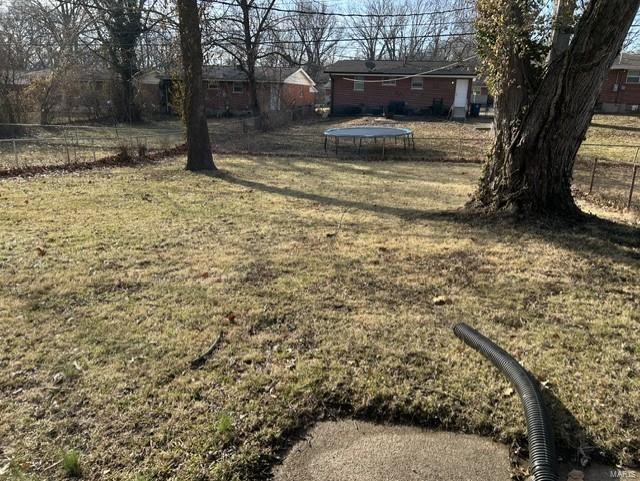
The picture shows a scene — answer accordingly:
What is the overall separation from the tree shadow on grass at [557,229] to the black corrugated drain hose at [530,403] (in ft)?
9.23

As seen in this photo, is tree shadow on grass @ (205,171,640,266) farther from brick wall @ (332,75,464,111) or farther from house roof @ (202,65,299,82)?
house roof @ (202,65,299,82)

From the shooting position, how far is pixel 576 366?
2.99 m

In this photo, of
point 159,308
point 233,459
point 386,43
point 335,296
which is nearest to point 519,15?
point 335,296

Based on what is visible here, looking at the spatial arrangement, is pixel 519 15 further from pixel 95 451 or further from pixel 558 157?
pixel 95 451

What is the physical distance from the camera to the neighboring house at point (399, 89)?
31.0 meters

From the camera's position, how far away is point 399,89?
1264 inches

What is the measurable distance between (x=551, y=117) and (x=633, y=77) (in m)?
31.1

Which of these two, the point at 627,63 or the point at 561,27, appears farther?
the point at 627,63

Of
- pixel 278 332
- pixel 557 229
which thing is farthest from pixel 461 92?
pixel 278 332

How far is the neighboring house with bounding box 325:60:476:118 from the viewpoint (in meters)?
31.0

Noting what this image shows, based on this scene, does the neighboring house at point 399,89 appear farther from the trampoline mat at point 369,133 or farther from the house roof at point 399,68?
the trampoline mat at point 369,133

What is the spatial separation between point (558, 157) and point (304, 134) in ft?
57.4

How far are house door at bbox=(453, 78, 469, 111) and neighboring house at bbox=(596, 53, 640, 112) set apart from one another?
8.45m

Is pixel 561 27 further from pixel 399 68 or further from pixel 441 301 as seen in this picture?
pixel 399 68
